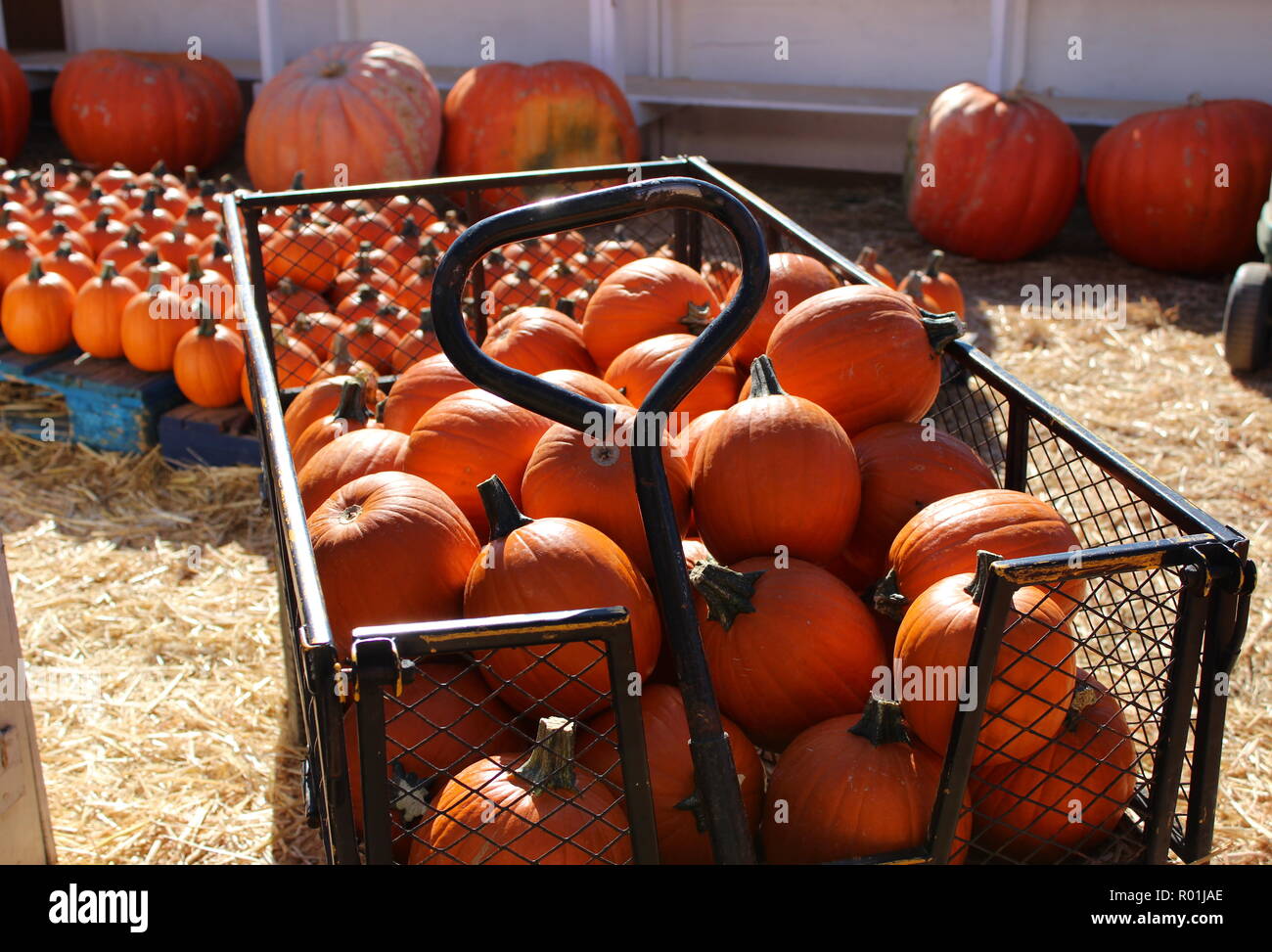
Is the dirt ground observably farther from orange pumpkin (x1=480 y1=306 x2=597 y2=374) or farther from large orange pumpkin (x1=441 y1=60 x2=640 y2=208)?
large orange pumpkin (x1=441 y1=60 x2=640 y2=208)

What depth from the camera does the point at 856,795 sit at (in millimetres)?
1631

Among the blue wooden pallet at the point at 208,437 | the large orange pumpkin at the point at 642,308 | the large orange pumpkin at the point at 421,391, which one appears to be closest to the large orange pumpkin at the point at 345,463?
the large orange pumpkin at the point at 421,391

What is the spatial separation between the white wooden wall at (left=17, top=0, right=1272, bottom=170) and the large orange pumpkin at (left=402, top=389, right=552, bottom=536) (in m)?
4.99

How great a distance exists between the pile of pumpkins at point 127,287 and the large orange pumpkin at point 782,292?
217cm

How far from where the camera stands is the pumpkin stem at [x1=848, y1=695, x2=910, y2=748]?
1678 mm

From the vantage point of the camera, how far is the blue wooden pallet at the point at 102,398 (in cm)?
417

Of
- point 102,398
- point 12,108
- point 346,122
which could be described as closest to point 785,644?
point 102,398

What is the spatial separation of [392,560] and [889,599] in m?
0.79

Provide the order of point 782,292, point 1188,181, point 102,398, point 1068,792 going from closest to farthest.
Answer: point 1068,792, point 782,292, point 102,398, point 1188,181

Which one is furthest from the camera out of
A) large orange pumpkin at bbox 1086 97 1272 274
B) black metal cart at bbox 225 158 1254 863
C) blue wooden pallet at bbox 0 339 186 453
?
large orange pumpkin at bbox 1086 97 1272 274

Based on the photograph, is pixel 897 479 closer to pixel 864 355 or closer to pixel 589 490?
pixel 864 355

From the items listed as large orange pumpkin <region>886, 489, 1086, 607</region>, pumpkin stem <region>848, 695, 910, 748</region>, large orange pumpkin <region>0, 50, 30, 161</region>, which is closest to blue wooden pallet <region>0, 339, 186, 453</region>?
large orange pumpkin <region>886, 489, 1086, 607</region>

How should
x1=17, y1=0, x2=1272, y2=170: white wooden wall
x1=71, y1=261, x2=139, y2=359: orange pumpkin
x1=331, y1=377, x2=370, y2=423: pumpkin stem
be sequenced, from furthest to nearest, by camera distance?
x1=17, y1=0, x2=1272, y2=170: white wooden wall
x1=71, y1=261, x2=139, y2=359: orange pumpkin
x1=331, y1=377, x2=370, y2=423: pumpkin stem

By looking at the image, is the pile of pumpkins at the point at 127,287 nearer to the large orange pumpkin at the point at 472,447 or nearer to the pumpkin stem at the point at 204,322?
the pumpkin stem at the point at 204,322
